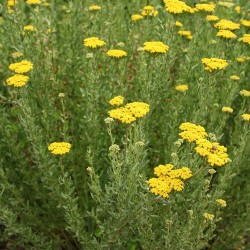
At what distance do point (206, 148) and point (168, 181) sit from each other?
30 centimetres

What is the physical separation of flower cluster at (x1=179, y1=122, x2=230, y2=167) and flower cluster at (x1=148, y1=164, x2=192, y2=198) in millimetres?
145

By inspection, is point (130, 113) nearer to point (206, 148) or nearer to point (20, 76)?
point (206, 148)

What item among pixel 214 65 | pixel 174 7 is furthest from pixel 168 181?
pixel 174 7

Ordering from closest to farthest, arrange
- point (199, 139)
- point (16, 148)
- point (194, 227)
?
point (199, 139)
point (194, 227)
point (16, 148)

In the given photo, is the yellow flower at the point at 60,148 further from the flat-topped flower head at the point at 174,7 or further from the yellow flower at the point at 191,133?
the flat-topped flower head at the point at 174,7

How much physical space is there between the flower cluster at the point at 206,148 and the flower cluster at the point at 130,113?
0.30 m

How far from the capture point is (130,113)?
7.88ft

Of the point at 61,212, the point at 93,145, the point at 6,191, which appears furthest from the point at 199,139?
the point at 6,191

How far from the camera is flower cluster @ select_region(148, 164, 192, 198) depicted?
2234 mm

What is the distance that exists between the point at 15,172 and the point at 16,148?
389mm

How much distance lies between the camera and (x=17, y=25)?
11.4ft

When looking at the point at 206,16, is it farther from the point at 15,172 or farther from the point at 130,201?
the point at 15,172

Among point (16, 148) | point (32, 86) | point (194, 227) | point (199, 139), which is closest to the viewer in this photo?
point (199, 139)

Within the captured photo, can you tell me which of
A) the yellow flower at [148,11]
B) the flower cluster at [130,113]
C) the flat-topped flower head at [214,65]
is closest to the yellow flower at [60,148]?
the flower cluster at [130,113]
